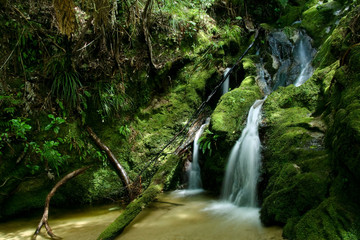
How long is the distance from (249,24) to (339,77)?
655 centimetres

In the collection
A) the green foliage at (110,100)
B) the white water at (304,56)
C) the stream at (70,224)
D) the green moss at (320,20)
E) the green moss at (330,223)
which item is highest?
the green moss at (320,20)

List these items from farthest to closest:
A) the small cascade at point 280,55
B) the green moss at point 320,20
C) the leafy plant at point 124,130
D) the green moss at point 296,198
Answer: the green moss at point 320,20 < the small cascade at point 280,55 < the leafy plant at point 124,130 < the green moss at point 296,198

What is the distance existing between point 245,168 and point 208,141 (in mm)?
943

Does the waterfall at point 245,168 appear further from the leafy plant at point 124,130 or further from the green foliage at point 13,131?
the green foliage at point 13,131

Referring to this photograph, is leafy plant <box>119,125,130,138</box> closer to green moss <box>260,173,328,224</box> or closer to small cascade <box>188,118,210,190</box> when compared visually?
small cascade <box>188,118,210,190</box>

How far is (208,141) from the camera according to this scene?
178 inches

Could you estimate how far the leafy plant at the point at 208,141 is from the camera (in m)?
4.44

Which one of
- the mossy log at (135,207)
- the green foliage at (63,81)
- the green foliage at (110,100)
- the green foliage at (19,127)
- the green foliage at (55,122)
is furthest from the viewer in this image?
the green foliage at (110,100)

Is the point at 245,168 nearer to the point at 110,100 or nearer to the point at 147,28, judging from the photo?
the point at 110,100

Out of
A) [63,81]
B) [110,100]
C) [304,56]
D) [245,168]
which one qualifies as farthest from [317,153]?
[304,56]

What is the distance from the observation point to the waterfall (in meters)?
3.69

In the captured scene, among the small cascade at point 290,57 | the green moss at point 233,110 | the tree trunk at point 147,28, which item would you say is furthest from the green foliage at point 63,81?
the small cascade at point 290,57

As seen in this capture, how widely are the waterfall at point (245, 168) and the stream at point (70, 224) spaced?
2.09 metres

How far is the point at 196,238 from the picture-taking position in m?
2.64
